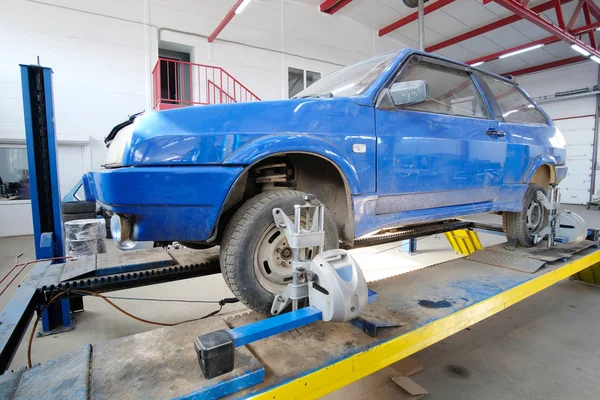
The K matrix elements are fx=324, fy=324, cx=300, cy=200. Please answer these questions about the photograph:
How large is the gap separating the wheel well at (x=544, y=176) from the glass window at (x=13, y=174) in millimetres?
8698

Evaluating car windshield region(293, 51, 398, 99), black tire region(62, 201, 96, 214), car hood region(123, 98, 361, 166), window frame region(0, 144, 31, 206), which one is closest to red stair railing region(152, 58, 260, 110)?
window frame region(0, 144, 31, 206)

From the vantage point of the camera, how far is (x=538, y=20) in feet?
23.0

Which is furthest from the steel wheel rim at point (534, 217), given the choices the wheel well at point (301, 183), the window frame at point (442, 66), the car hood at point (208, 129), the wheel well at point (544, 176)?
the car hood at point (208, 129)

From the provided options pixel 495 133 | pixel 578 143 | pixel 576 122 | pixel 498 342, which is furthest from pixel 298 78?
pixel 578 143

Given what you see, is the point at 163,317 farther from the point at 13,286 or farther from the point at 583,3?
the point at 583,3

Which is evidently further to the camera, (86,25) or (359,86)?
(86,25)

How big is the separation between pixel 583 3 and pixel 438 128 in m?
9.17

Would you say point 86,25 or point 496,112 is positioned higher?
point 86,25

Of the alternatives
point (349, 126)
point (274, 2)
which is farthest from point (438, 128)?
point (274, 2)

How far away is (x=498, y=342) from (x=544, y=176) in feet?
6.01

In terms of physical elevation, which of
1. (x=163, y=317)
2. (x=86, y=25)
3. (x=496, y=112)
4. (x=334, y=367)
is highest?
(x=86, y=25)

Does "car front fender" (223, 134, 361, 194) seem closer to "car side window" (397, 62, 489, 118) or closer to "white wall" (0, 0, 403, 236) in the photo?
"car side window" (397, 62, 489, 118)

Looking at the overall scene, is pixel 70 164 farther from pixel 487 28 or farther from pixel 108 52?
pixel 487 28

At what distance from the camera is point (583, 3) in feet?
25.3
